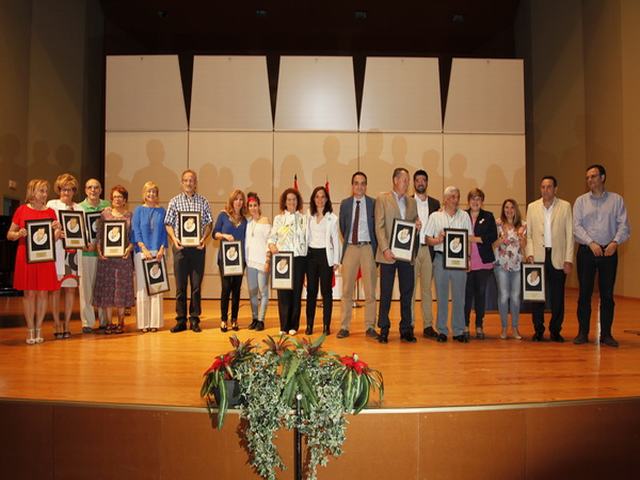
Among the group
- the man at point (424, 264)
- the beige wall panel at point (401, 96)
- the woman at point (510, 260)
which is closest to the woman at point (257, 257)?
A: the man at point (424, 264)

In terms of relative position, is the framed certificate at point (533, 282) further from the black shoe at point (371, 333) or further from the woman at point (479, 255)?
the black shoe at point (371, 333)

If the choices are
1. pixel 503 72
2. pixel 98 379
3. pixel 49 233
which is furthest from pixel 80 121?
pixel 98 379

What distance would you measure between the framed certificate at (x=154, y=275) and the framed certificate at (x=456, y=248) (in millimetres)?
2782

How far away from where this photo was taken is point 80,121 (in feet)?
35.8

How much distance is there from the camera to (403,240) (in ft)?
16.4

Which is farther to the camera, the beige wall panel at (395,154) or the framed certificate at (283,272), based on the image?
the beige wall panel at (395,154)

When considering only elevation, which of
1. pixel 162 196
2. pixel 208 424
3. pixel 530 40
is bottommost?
pixel 208 424

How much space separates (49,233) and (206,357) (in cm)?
179

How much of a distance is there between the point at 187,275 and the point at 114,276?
71 centimetres

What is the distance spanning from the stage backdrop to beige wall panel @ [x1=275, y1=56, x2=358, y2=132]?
0.05ft

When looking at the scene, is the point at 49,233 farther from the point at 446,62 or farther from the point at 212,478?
the point at 446,62

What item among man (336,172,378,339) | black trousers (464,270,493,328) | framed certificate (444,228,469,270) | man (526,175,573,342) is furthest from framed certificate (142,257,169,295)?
man (526,175,573,342)

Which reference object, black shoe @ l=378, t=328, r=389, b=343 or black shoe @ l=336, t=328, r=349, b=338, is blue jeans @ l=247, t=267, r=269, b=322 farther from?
black shoe @ l=378, t=328, r=389, b=343

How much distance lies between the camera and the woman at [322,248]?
18.2 feet
